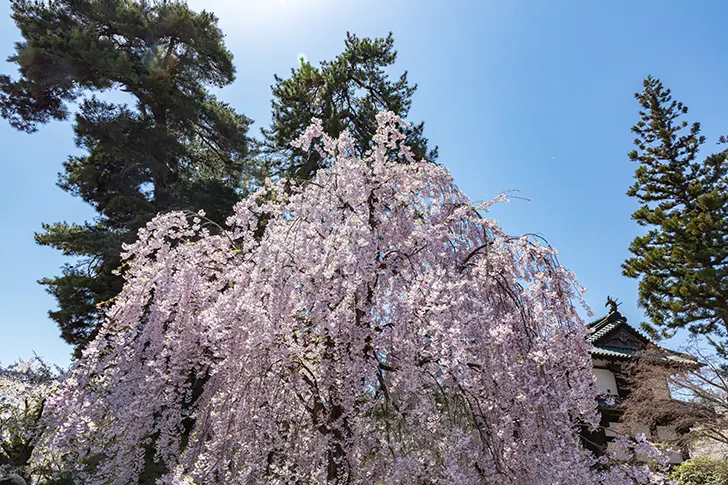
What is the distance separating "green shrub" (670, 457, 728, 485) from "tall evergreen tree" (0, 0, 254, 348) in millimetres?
14521

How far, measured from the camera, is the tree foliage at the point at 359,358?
3.46m

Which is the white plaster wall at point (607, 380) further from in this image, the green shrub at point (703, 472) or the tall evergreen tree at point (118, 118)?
the tall evergreen tree at point (118, 118)

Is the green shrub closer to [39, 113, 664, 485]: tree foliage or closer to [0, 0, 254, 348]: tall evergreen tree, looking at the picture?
[39, 113, 664, 485]: tree foliage

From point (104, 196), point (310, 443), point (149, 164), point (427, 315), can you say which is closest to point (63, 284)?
point (104, 196)

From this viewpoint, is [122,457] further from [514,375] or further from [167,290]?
[514,375]

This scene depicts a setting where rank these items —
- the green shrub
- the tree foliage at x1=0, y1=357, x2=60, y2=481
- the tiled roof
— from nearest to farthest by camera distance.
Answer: the tree foliage at x1=0, y1=357, x2=60, y2=481 → the green shrub → the tiled roof

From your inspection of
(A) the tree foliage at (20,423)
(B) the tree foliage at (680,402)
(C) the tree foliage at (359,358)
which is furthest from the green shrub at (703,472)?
(A) the tree foliage at (20,423)

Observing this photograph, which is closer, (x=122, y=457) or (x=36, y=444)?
(x=122, y=457)

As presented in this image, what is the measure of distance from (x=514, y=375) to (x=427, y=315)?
0.84 metres

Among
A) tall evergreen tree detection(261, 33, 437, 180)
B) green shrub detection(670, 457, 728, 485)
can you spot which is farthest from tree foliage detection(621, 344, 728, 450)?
tall evergreen tree detection(261, 33, 437, 180)

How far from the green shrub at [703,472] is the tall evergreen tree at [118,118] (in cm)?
1452

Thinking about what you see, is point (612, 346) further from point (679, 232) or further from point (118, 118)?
point (118, 118)

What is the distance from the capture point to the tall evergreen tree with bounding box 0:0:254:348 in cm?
1223

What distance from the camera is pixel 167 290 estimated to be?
4.65m
